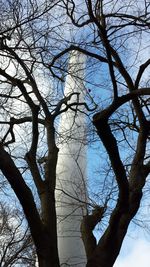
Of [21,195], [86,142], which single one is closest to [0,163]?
[21,195]

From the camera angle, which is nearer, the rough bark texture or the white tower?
the rough bark texture

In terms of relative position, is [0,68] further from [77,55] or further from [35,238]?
[35,238]

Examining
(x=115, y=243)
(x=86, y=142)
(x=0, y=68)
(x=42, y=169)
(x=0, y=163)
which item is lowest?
(x=115, y=243)

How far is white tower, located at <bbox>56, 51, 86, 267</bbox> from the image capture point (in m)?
6.37

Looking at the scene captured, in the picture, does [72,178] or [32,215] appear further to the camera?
[72,178]

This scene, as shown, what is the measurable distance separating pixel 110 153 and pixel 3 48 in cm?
263

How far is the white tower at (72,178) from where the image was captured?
251 inches

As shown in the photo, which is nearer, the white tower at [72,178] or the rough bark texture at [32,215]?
the rough bark texture at [32,215]

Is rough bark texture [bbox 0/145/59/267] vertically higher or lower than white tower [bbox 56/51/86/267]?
lower

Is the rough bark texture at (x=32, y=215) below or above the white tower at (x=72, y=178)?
below

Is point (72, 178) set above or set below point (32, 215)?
above

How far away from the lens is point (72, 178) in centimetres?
705

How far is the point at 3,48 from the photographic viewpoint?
245 inches

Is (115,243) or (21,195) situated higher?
(21,195)
